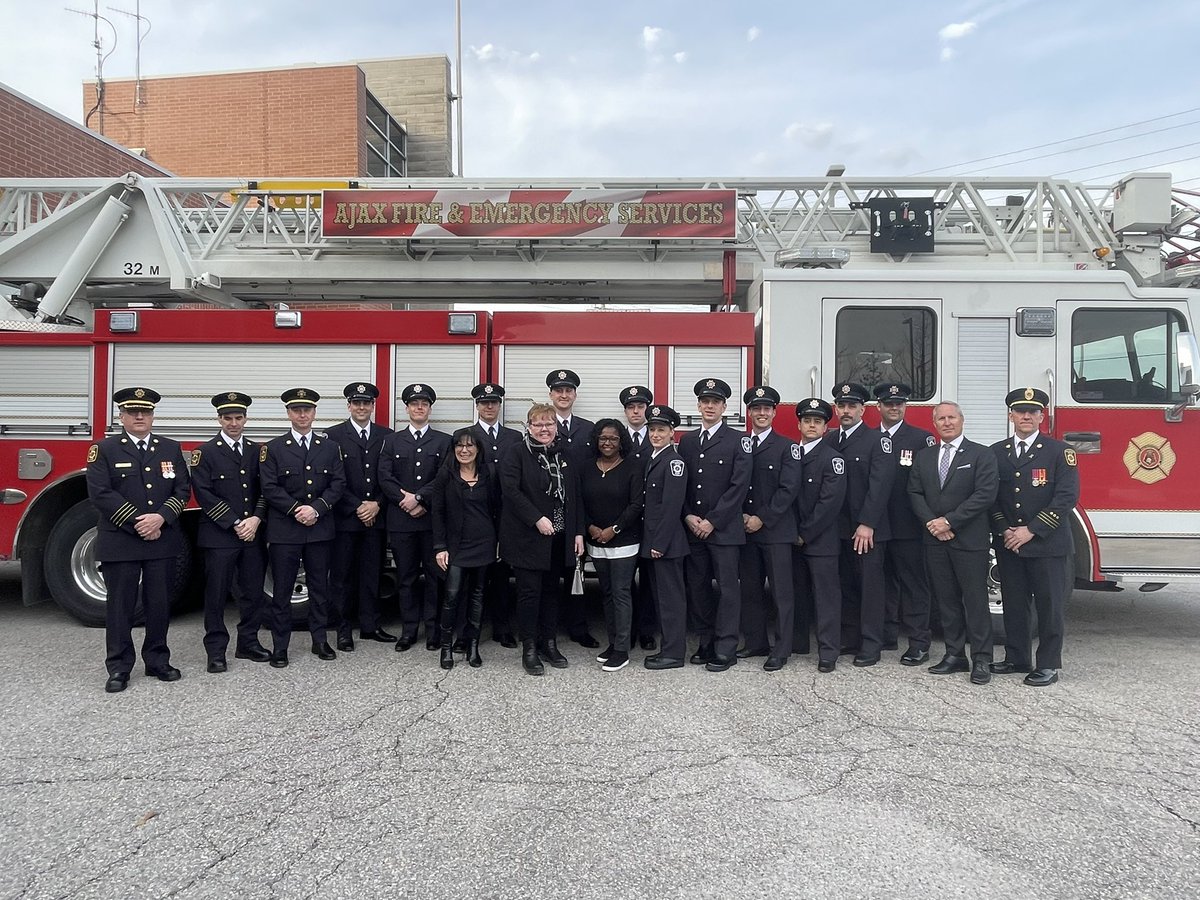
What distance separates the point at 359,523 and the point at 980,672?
414 centimetres

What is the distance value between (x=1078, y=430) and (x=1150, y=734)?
7.43 feet

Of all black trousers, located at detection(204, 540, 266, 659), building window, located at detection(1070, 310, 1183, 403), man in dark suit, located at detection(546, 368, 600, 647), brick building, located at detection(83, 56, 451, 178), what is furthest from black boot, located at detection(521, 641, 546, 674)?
brick building, located at detection(83, 56, 451, 178)

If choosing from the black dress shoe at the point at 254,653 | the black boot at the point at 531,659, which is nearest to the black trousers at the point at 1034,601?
the black boot at the point at 531,659

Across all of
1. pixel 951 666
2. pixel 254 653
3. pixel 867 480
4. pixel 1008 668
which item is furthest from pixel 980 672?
pixel 254 653

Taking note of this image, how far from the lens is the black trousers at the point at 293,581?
5047 mm

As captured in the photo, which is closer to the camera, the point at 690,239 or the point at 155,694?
the point at 155,694

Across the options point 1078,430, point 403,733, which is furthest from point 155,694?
point 1078,430

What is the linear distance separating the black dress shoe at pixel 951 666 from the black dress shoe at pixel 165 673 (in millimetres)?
4623

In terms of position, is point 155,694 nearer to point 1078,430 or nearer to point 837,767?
point 837,767

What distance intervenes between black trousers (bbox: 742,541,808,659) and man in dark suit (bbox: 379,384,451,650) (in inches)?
82.3

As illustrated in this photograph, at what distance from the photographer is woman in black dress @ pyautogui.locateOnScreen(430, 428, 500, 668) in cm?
500

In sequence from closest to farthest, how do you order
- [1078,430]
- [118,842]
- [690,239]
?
[118,842]
[1078,430]
[690,239]

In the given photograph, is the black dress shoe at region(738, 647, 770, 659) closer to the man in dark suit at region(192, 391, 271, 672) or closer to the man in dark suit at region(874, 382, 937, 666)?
the man in dark suit at region(874, 382, 937, 666)

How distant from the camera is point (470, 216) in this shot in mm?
6590
